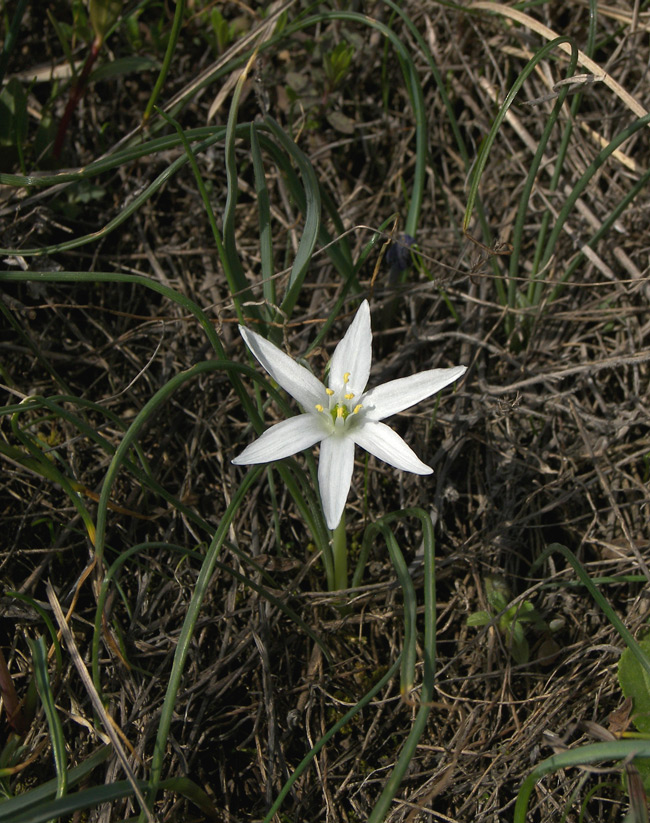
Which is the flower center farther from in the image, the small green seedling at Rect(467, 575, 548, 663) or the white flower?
the small green seedling at Rect(467, 575, 548, 663)

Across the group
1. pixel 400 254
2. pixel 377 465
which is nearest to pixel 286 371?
pixel 377 465

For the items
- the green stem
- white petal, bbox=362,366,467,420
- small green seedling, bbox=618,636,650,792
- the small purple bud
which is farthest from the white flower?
small green seedling, bbox=618,636,650,792

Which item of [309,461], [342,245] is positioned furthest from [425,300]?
[309,461]

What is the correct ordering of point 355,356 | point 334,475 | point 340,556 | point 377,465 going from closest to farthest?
point 334,475, point 355,356, point 340,556, point 377,465

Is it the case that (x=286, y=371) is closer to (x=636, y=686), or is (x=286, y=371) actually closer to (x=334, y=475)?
(x=334, y=475)

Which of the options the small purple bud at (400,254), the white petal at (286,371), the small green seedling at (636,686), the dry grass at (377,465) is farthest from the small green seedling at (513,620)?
the small purple bud at (400,254)

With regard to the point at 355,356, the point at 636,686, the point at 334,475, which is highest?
the point at 355,356

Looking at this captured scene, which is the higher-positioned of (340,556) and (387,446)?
(387,446)

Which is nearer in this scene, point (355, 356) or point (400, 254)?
point (355, 356)
